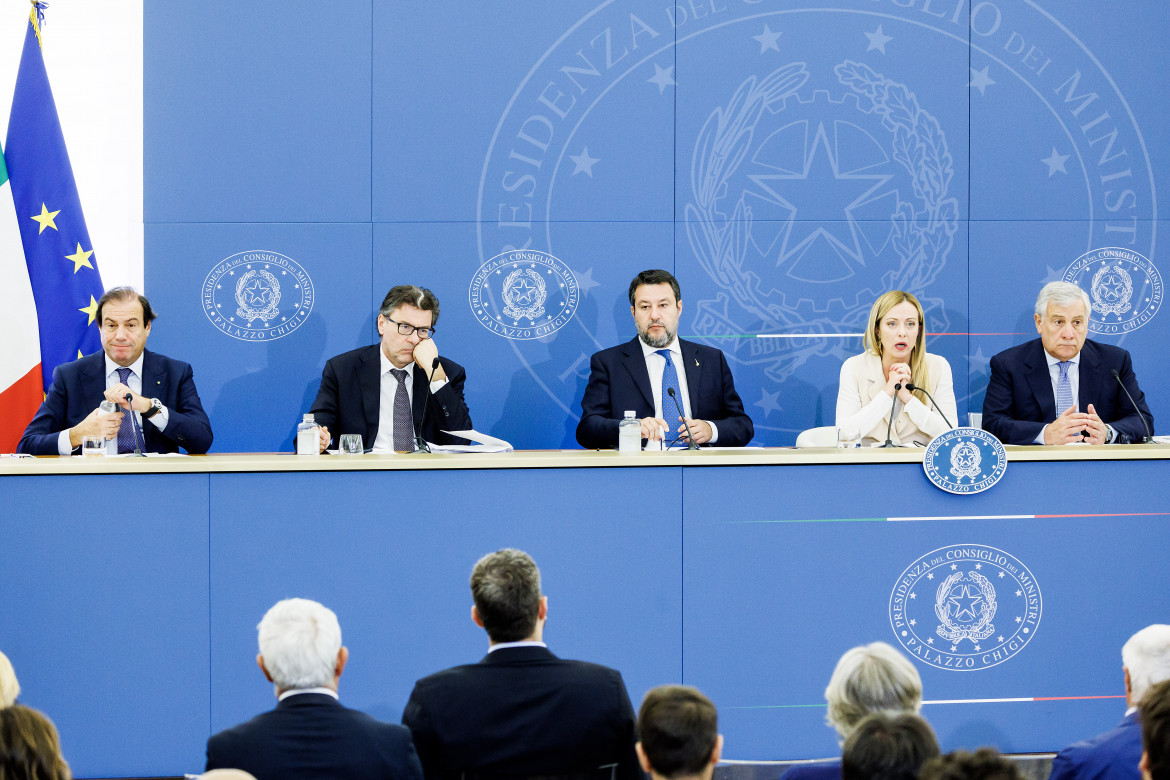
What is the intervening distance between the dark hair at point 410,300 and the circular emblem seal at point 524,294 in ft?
2.48

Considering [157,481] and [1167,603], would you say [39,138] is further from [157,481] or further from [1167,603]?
[1167,603]

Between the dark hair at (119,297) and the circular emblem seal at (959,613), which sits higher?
the dark hair at (119,297)

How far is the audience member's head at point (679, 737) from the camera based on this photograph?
1626 millimetres

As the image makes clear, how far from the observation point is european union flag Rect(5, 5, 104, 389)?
486 cm

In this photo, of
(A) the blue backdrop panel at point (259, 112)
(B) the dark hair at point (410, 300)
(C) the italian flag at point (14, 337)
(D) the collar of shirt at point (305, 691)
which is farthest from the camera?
(A) the blue backdrop panel at point (259, 112)

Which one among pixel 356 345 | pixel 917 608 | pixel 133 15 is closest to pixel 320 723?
pixel 917 608

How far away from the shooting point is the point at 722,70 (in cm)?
518

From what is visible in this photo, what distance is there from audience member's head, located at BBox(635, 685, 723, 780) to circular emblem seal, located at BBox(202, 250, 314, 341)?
3.90m

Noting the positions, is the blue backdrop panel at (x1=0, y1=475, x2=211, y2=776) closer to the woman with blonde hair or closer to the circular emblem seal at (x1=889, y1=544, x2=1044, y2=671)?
the circular emblem seal at (x1=889, y1=544, x2=1044, y2=671)

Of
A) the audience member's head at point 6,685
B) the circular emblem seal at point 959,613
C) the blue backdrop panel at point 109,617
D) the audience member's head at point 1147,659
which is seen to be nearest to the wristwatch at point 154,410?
the blue backdrop panel at point 109,617

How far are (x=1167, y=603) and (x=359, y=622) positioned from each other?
2.55 metres

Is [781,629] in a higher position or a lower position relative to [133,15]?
lower

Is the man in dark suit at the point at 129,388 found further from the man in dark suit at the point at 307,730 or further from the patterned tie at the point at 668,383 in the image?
the man in dark suit at the point at 307,730

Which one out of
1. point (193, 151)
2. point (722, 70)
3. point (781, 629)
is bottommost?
point (781, 629)
